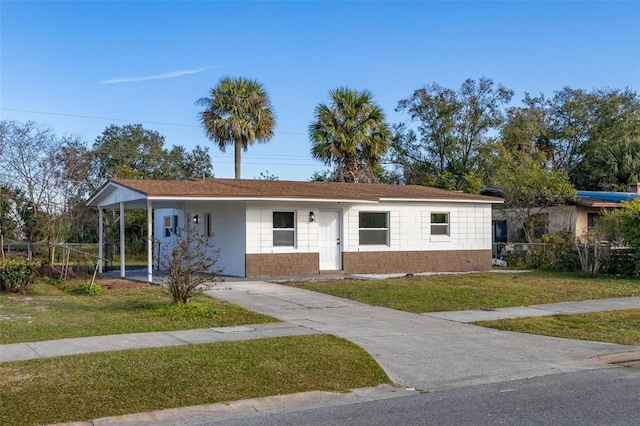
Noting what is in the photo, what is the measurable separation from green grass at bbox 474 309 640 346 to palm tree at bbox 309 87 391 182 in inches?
776

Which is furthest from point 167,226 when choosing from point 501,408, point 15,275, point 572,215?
point 501,408

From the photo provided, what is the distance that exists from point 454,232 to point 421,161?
21.4m

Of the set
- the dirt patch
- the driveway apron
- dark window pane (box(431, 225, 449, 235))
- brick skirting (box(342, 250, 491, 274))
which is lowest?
the driveway apron

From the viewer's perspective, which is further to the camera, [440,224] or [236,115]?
[236,115]

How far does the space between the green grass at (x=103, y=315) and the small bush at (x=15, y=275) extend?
43 centimetres

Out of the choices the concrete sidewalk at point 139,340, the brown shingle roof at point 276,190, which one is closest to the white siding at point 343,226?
the brown shingle roof at point 276,190

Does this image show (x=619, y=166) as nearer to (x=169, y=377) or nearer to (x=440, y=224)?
(x=440, y=224)

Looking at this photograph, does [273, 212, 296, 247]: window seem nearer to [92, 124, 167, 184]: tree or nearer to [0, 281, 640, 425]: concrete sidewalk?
[0, 281, 640, 425]: concrete sidewalk

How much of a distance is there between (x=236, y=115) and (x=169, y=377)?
2603cm

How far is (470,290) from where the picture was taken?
17.5 m

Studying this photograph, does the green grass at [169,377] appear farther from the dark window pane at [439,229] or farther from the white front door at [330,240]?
the dark window pane at [439,229]

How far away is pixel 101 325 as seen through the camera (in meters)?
11.2

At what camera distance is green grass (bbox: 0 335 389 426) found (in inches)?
262

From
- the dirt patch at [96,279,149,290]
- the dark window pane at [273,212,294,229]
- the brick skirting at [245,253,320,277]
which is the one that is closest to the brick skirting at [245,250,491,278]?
the brick skirting at [245,253,320,277]
